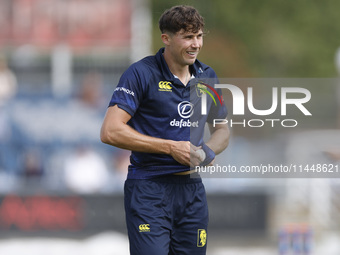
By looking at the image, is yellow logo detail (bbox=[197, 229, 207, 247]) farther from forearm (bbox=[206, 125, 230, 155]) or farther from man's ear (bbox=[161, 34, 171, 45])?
man's ear (bbox=[161, 34, 171, 45])

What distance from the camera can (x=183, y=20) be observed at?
4.91m

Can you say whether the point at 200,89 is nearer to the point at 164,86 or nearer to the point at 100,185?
the point at 164,86

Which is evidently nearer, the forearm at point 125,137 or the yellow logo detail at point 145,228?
the forearm at point 125,137

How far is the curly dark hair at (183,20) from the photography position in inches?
193

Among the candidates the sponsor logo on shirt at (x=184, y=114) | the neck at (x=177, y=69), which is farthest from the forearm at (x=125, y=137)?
the neck at (x=177, y=69)

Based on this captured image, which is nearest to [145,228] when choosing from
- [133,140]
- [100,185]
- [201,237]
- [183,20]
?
[201,237]

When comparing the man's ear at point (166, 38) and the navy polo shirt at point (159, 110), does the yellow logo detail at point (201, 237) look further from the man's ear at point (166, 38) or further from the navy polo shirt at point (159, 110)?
the man's ear at point (166, 38)

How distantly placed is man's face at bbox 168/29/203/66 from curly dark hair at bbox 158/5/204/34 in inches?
1.1

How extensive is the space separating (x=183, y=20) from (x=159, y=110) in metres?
0.60

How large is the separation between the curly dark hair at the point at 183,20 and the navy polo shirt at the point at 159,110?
267 millimetres

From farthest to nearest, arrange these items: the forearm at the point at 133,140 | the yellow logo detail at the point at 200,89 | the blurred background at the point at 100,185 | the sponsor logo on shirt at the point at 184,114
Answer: the blurred background at the point at 100,185 → the yellow logo detail at the point at 200,89 → the sponsor logo on shirt at the point at 184,114 → the forearm at the point at 133,140

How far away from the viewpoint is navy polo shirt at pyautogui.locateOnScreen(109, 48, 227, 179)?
4.93m

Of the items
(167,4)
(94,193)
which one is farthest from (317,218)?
(167,4)

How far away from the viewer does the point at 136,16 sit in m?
16.4
